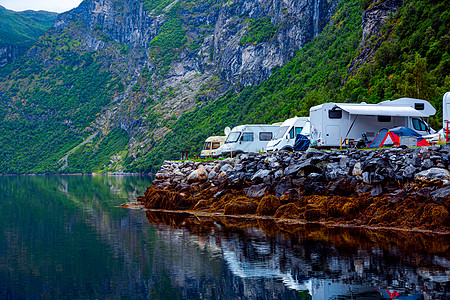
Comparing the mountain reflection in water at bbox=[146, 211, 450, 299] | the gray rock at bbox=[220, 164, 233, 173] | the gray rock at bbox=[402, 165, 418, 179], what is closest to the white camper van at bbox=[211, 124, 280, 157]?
the gray rock at bbox=[220, 164, 233, 173]

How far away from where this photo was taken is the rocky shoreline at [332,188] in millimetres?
23172

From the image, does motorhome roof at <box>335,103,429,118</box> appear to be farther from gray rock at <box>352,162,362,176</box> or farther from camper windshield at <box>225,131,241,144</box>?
camper windshield at <box>225,131,241,144</box>

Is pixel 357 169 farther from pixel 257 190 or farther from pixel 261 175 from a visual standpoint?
pixel 261 175

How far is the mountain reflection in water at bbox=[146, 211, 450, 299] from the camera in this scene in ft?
48.7

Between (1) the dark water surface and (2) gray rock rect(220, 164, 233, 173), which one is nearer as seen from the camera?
(1) the dark water surface

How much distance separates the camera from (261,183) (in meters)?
33.1

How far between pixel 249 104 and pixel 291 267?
448ft

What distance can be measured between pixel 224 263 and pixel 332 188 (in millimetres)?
11177

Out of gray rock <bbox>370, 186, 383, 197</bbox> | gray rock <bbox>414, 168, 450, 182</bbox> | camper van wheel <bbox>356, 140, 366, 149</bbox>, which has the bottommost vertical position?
gray rock <bbox>370, 186, 383, 197</bbox>

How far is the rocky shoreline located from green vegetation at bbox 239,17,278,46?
136 meters

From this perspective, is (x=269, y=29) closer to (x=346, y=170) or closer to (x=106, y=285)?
(x=346, y=170)

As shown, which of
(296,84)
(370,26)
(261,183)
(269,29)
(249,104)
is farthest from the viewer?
Answer: (269,29)

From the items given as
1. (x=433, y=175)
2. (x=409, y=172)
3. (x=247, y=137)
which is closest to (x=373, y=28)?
(x=247, y=137)

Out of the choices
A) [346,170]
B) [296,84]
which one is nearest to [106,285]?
[346,170]
